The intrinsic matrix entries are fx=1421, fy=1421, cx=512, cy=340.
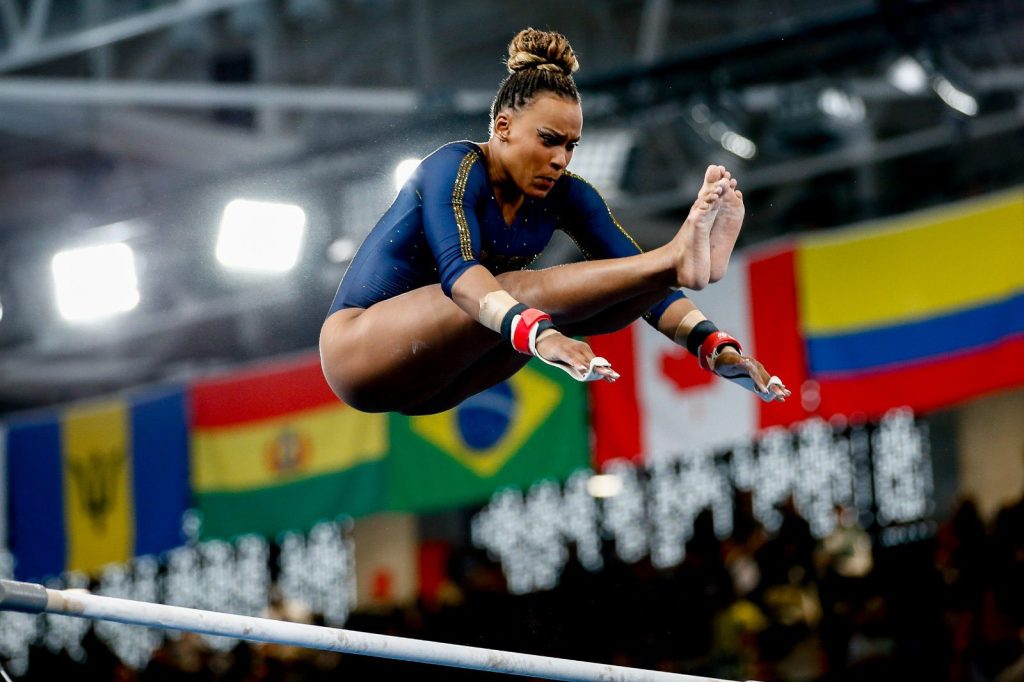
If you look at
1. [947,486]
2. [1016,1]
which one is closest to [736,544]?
[1016,1]

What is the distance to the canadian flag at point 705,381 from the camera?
614cm

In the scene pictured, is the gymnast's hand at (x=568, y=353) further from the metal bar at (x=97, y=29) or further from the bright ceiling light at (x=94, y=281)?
the metal bar at (x=97, y=29)

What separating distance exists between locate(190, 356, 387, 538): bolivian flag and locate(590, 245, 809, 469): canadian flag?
129 cm

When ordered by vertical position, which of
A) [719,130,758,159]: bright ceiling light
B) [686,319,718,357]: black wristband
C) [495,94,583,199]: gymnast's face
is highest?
[719,130,758,159]: bright ceiling light

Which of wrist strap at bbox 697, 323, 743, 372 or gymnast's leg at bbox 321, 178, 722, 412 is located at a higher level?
gymnast's leg at bbox 321, 178, 722, 412

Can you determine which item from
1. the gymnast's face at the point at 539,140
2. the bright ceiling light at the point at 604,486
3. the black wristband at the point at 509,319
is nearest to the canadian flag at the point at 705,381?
the gymnast's face at the point at 539,140

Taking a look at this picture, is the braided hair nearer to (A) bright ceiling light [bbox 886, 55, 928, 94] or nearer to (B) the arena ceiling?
(B) the arena ceiling

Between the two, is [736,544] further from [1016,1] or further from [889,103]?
[889,103]

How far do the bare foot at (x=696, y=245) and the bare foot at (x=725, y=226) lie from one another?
6 cm

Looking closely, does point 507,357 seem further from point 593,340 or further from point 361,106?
point 361,106

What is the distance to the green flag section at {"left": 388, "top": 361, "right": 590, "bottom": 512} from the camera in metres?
6.59

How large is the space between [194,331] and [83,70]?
4.03 meters

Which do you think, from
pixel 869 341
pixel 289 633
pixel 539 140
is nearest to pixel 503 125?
pixel 539 140

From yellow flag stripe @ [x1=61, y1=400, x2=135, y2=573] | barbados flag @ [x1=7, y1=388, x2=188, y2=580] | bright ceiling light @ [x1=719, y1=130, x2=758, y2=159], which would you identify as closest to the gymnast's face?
bright ceiling light @ [x1=719, y1=130, x2=758, y2=159]
